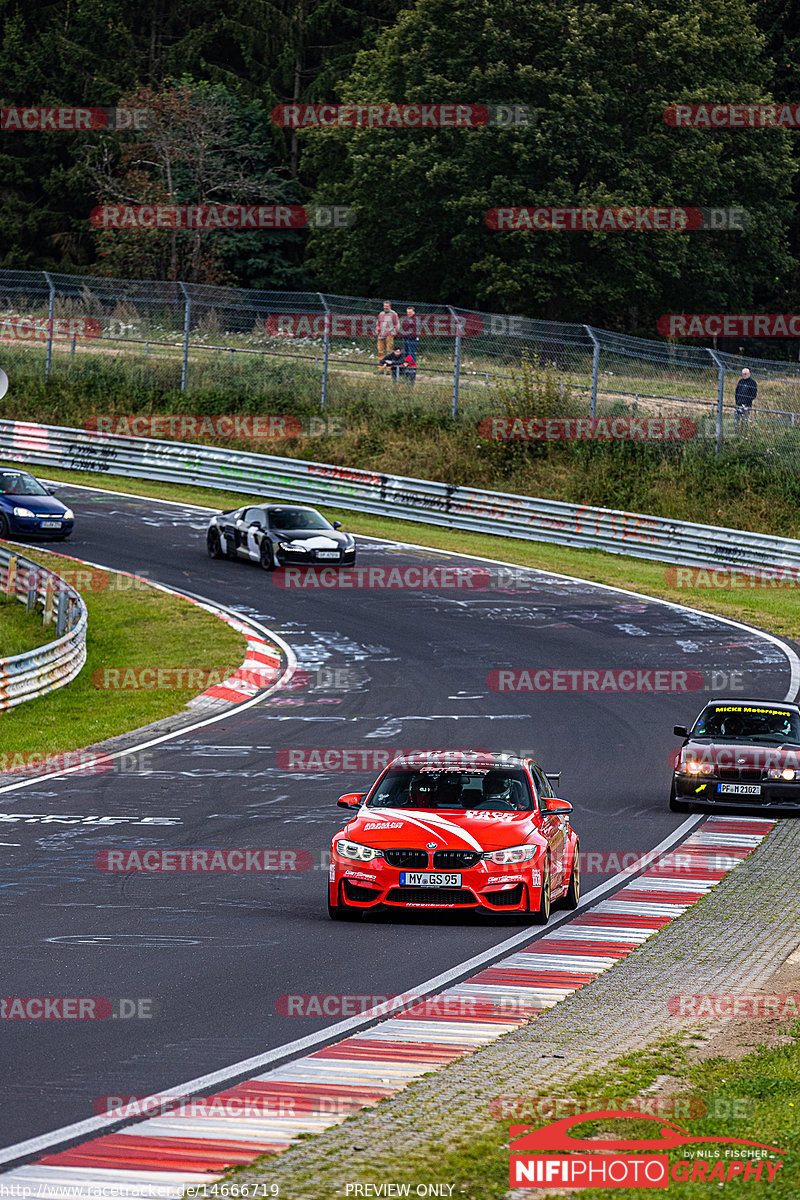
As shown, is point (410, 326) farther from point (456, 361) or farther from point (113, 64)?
point (113, 64)

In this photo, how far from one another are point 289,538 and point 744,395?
1305cm

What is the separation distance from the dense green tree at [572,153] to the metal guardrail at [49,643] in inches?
1210

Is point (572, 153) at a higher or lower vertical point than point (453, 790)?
higher

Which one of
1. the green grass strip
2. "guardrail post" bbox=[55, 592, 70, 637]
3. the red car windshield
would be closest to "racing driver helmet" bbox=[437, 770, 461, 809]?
the red car windshield

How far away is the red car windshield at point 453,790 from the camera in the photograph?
1295 cm

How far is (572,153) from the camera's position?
57.2 meters

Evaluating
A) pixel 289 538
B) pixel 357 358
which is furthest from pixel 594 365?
pixel 289 538

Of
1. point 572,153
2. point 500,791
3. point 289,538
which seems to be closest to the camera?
point 500,791

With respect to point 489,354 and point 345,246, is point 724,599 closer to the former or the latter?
point 489,354

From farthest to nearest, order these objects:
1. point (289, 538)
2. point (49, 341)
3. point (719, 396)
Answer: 1. point (49, 341)
2. point (719, 396)
3. point (289, 538)

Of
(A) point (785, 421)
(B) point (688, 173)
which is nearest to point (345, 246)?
(B) point (688, 173)

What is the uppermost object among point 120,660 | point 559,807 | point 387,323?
point 387,323

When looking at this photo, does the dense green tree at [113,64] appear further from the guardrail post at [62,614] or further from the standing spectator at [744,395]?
the guardrail post at [62,614]

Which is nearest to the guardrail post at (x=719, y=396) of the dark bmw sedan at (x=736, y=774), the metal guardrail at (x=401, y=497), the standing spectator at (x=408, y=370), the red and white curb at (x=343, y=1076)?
the metal guardrail at (x=401, y=497)
